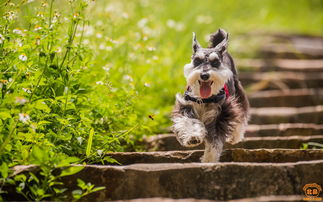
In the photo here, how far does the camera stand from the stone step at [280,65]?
763 cm

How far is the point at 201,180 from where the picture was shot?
2627mm

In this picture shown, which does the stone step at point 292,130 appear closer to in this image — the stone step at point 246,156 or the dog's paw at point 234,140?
the dog's paw at point 234,140

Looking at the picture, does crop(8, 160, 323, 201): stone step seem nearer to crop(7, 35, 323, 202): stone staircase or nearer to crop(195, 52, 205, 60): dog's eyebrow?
crop(7, 35, 323, 202): stone staircase

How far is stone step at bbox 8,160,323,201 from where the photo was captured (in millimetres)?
2588

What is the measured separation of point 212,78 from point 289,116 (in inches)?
88.4

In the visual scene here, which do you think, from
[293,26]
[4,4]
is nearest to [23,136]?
[4,4]

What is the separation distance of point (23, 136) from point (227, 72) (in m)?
1.49

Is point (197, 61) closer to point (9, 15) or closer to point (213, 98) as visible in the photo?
point (213, 98)

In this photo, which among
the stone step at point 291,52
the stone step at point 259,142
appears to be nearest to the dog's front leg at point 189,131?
the stone step at point 259,142

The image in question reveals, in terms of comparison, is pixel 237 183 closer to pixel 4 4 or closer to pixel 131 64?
pixel 4 4

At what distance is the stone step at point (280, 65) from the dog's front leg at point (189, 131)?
434 cm

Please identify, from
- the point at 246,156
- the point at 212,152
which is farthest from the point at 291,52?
the point at 212,152

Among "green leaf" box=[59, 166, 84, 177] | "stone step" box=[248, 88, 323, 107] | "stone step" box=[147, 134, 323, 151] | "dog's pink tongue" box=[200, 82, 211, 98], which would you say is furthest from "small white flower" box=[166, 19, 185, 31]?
"green leaf" box=[59, 166, 84, 177]

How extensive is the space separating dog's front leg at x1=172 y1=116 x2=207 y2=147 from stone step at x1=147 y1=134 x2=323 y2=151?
0.62 m
